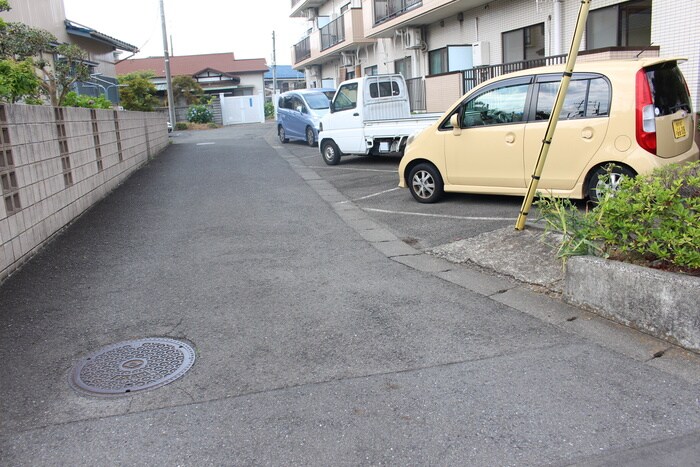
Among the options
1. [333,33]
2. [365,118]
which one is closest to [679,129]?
[365,118]

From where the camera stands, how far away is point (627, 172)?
6789 millimetres

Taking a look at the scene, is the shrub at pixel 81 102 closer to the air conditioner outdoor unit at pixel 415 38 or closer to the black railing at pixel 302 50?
the air conditioner outdoor unit at pixel 415 38

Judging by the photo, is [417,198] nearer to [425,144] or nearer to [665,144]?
[425,144]

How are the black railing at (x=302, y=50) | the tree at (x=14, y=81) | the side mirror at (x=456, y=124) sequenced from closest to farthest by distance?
1. the tree at (x=14, y=81)
2. the side mirror at (x=456, y=124)
3. the black railing at (x=302, y=50)

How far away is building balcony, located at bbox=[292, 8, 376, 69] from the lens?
2506cm

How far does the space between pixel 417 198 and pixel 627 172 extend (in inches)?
123

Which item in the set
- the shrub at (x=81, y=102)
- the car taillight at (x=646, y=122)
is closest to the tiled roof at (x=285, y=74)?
the shrub at (x=81, y=102)

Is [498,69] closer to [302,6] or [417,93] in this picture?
[417,93]

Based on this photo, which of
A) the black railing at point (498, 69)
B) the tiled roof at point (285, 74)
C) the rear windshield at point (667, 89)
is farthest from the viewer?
the tiled roof at point (285, 74)

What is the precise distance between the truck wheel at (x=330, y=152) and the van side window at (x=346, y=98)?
870 mm

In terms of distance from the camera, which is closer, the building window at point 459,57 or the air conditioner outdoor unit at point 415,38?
the building window at point 459,57

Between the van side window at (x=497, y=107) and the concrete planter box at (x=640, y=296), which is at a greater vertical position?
the van side window at (x=497, y=107)

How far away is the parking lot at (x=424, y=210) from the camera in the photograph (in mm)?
7203

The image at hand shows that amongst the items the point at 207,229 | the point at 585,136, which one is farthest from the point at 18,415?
the point at 585,136
